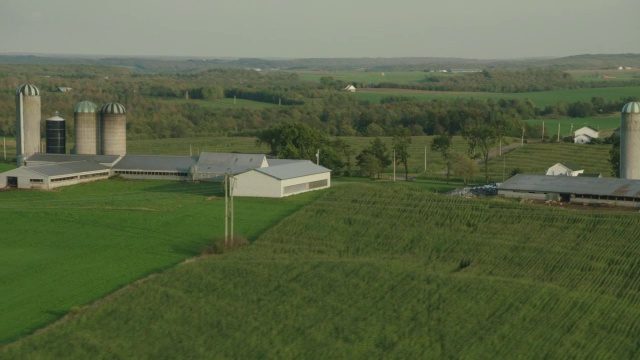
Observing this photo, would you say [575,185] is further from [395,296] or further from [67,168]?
[67,168]

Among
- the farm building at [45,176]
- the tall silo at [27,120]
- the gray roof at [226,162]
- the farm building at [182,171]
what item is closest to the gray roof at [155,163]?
the farm building at [182,171]

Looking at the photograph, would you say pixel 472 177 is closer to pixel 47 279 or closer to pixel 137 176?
→ pixel 137 176

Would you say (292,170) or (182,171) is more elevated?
(292,170)

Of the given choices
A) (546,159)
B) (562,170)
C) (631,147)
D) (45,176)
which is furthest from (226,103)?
(631,147)

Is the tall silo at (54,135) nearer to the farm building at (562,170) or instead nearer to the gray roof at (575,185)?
the gray roof at (575,185)

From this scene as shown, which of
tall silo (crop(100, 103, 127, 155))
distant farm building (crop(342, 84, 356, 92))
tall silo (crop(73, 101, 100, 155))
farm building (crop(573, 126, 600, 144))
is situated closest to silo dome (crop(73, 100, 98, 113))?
tall silo (crop(73, 101, 100, 155))
